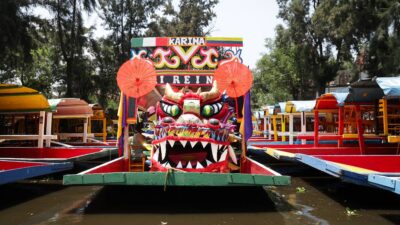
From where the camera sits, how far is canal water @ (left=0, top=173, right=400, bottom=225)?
18.6ft

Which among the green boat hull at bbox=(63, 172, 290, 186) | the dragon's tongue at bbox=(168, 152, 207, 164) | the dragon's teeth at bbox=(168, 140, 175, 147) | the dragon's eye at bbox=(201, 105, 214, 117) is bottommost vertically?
the green boat hull at bbox=(63, 172, 290, 186)

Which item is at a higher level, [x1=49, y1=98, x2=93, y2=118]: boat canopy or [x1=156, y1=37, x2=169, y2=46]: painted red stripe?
[x1=156, y1=37, x2=169, y2=46]: painted red stripe

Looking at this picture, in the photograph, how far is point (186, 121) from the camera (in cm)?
683

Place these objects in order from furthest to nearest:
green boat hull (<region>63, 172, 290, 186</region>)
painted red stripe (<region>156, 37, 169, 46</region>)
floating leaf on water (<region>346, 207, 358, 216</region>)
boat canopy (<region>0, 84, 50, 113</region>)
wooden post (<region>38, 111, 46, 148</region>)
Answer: boat canopy (<region>0, 84, 50, 113</region>)
wooden post (<region>38, 111, 46, 148</region>)
painted red stripe (<region>156, 37, 169, 46</region>)
floating leaf on water (<region>346, 207, 358, 216</region>)
green boat hull (<region>63, 172, 290, 186</region>)

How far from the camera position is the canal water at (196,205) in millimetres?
5660

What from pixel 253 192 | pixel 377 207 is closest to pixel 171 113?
pixel 253 192

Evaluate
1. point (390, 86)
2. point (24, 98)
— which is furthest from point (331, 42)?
point (24, 98)

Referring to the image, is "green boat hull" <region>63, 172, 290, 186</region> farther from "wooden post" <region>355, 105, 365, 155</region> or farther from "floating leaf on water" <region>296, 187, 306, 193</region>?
"wooden post" <region>355, 105, 365, 155</region>

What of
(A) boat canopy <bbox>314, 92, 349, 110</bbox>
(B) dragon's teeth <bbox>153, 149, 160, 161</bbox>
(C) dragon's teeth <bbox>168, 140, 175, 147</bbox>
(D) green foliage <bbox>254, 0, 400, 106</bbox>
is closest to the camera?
(C) dragon's teeth <bbox>168, 140, 175, 147</bbox>

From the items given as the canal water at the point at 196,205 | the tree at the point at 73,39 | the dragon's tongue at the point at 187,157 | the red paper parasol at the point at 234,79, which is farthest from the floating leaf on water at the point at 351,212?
the tree at the point at 73,39

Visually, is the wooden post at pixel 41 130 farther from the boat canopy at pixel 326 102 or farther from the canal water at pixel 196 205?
the boat canopy at pixel 326 102

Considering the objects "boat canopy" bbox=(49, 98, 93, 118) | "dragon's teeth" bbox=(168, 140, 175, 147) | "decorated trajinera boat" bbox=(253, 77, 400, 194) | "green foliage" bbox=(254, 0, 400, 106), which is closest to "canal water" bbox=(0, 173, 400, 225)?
"decorated trajinera boat" bbox=(253, 77, 400, 194)

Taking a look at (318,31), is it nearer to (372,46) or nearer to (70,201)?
(372,46)


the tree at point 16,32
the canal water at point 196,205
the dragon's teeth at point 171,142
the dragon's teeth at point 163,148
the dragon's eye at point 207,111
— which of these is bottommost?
the canal water at point 196,205
